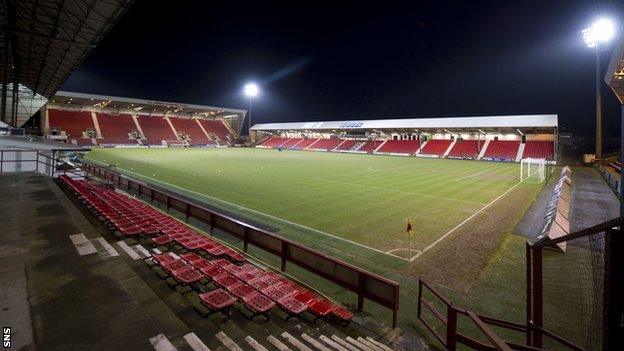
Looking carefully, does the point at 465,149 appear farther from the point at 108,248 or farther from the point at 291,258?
the point at 108,248

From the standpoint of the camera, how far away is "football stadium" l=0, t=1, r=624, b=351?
466 centimetres

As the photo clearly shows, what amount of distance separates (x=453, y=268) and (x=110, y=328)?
829cm

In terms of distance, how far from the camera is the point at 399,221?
45.4ft

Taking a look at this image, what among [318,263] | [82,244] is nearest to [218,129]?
[82,244]

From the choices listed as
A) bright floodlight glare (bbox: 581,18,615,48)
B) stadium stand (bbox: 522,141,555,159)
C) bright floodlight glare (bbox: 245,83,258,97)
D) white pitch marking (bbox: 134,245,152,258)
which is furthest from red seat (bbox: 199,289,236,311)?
bright floodlight glare (bbox: 245,83,258,97)

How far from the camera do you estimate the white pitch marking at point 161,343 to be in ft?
13.4

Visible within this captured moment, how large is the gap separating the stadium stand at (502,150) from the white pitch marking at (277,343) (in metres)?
53.0

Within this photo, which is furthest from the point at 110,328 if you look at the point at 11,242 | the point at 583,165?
the point at 583,165

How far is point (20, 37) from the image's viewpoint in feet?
69.4

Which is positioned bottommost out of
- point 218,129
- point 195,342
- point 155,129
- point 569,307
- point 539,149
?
point 569,307

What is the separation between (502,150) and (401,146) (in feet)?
56.5

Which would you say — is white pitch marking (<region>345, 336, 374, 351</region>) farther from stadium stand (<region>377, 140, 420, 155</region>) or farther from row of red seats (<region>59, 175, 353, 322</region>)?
stadium stand (<region>377, 140, 420, 155</region>)

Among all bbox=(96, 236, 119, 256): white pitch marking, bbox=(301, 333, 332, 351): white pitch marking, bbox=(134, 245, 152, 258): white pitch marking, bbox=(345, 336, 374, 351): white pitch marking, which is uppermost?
bbox=(96, 236, 119, 256): white pitch marking

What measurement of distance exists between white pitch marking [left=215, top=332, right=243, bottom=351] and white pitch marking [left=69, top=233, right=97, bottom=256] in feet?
15.0
